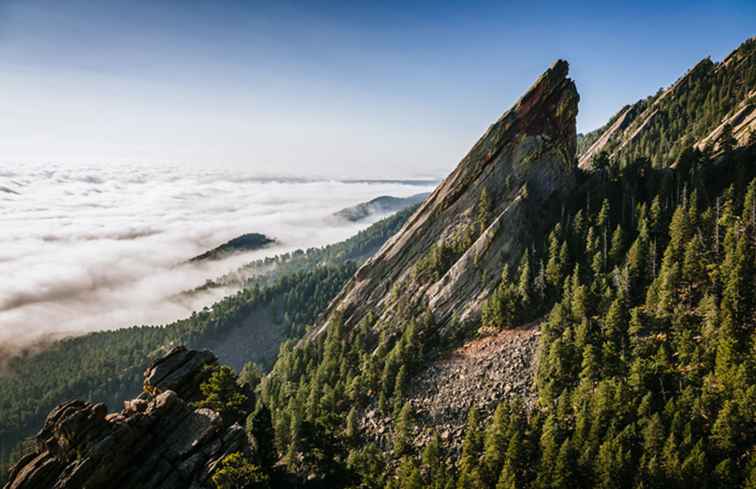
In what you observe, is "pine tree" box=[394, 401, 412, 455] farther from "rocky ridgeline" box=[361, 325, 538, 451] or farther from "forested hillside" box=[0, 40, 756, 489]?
"rocky ridgeline" box=[361, 325, 538, 451]

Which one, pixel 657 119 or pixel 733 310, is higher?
pixel 657 119

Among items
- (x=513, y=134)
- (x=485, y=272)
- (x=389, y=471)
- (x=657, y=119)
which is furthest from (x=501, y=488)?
(x=657, y=119)

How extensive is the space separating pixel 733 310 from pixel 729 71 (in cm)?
15994

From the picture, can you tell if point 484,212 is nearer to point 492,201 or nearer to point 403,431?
point 492,201

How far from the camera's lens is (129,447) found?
3941cm

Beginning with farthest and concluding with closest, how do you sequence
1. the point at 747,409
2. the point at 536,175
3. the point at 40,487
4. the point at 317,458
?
1. the point at 536,175
2. the point at 317,458
3. the point at 747,409
4. the point at 40,487

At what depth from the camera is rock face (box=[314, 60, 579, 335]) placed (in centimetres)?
9194

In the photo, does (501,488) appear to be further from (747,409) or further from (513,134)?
(513,134)

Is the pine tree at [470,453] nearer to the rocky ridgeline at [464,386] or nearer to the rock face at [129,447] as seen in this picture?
the rocky ridgeline at [464,386]

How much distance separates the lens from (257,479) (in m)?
38.9

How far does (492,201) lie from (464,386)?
49.3m

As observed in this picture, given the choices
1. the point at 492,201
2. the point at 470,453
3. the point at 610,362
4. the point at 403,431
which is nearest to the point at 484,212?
the point at 492,201

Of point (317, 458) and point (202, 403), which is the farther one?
point (317, 458)

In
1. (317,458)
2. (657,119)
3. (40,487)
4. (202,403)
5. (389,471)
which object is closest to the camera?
(40,487)
